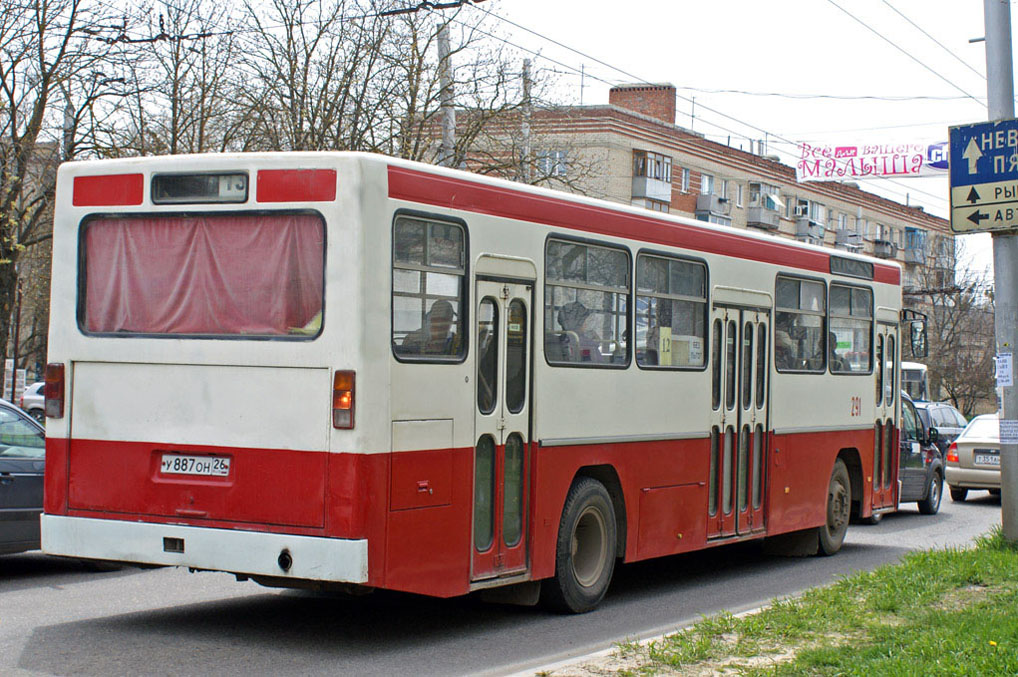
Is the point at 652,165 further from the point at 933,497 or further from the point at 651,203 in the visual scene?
the point at 933,497

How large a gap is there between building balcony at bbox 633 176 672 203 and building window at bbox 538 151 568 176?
3351 centimetres

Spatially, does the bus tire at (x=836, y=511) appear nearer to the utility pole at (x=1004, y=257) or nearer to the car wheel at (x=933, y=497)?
the utility pole at (x=1004, y=257)

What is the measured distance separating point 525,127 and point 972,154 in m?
17.3

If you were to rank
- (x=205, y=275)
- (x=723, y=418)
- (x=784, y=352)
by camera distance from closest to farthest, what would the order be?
(x=205, y=275) → (x=723, y=418) → (x=784, y=352)

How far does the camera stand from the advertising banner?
3359 cm

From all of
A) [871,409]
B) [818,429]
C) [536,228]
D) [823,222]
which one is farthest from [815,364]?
[823,222]

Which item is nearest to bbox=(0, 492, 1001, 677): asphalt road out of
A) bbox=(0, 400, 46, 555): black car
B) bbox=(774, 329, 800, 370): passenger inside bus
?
bbox=(0, 400, 46, 555): black car

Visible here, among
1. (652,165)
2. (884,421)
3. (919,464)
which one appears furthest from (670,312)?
(652,165)

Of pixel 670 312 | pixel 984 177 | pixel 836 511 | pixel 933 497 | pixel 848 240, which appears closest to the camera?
pixel 670 312

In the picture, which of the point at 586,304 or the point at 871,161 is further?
the point at 871,161

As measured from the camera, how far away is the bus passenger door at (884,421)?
15.1 meters

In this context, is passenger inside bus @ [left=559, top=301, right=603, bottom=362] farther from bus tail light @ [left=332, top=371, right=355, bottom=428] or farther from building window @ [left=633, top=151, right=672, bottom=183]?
building window @ [left=633, top=151, right=672, bottom=183]

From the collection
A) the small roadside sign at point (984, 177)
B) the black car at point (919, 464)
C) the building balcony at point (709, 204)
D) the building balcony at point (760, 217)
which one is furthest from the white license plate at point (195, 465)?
the building balcony at point (760, 217)

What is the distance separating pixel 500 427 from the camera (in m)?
9.00
